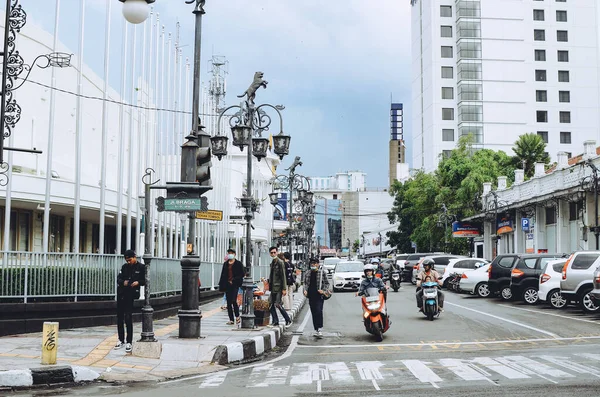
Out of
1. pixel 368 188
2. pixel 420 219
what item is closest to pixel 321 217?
pixel 368 188

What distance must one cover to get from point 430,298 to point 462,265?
1715 centimetres

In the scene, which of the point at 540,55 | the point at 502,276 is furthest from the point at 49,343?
the point at 540,55

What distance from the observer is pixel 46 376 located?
1039cm

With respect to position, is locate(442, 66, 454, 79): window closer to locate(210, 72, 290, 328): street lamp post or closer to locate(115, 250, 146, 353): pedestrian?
locate(210, 72, 290, 328): street lamp post

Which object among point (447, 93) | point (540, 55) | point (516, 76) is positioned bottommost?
point (447, 93)

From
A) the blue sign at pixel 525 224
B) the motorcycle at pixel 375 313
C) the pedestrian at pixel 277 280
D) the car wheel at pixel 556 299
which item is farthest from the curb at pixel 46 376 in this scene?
the blue sign at pixel 525 224

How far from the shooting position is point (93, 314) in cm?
1748

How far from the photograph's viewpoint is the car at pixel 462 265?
36906 mm

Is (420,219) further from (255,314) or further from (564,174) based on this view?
(255,314)

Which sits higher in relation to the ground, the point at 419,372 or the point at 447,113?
the point at 447,113

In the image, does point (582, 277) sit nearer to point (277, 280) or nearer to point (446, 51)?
point (277, 280)

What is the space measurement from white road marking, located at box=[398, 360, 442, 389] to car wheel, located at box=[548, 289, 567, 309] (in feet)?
46.0

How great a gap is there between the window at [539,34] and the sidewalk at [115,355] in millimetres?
79000

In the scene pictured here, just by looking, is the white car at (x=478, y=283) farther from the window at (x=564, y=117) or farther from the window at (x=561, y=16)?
the window at (x=561, y=16)
